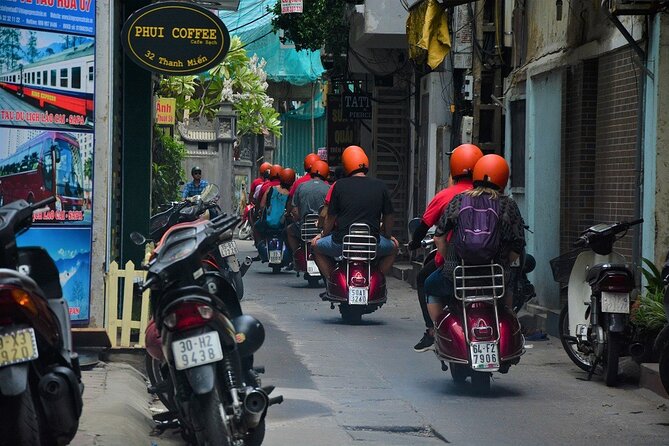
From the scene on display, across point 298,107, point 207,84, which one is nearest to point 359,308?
point 207,84

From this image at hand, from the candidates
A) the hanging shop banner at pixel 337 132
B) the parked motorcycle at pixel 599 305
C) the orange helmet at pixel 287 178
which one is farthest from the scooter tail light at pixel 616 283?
the hanging shop banner at pixel 337 132

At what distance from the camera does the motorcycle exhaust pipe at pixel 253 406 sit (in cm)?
635

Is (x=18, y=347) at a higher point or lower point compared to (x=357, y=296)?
higher

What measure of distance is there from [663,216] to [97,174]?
5019 millimetres

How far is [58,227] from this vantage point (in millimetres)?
9844

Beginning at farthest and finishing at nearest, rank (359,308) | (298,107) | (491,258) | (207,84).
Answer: (298,107) → (207,84) → (359,308) → (491,258)

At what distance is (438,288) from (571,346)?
6.05ft

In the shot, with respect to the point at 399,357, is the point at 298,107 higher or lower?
higher

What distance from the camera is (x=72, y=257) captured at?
9922 millimetres

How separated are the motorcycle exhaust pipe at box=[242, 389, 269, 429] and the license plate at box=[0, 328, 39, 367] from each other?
4.07 feet

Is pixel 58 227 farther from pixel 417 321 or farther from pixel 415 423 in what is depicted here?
pixel 417 321

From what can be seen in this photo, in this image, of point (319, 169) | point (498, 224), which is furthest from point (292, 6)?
→ point (498, 224)

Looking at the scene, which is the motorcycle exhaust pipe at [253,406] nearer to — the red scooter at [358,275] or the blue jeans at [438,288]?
the blue jeans at [438,288]

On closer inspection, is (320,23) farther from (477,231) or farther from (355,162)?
(477,231)
